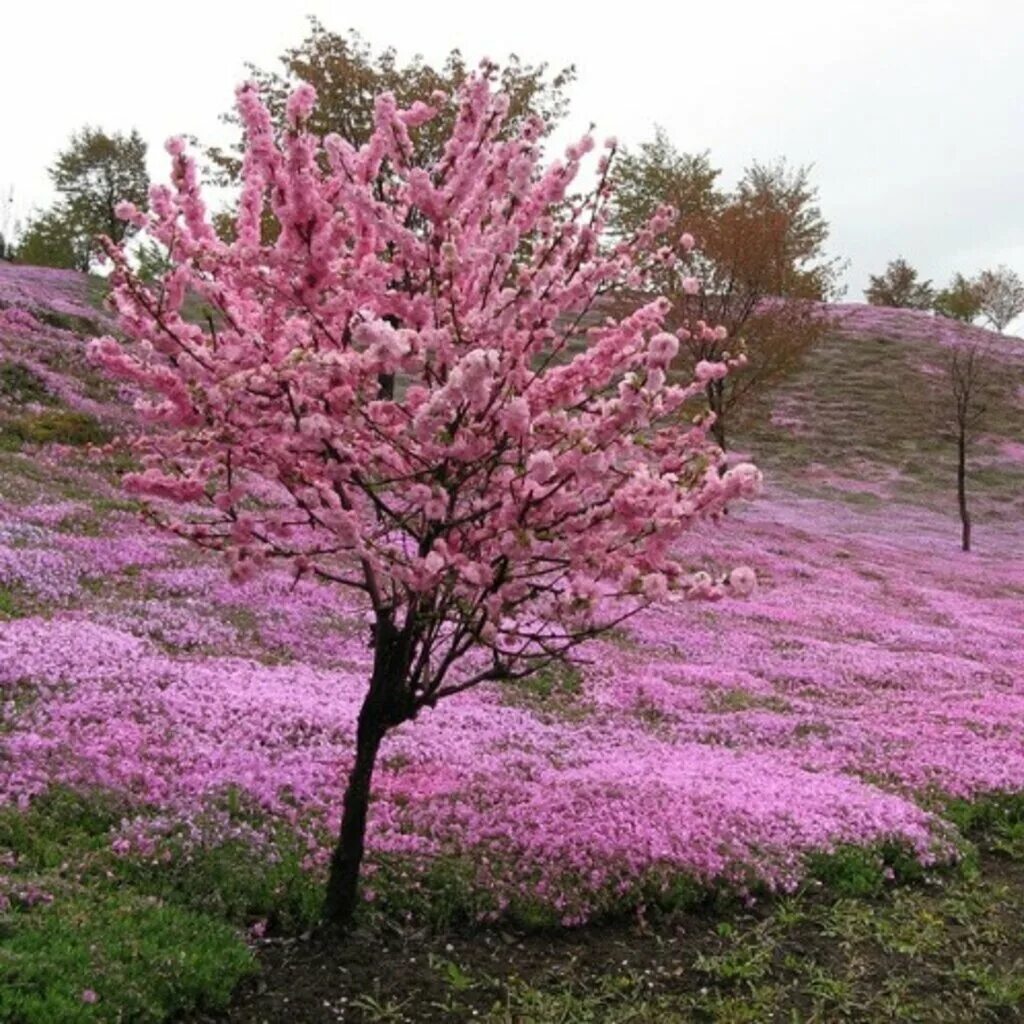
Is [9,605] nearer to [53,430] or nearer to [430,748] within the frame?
[430,748]

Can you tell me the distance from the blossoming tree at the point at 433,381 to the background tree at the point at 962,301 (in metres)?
88.6

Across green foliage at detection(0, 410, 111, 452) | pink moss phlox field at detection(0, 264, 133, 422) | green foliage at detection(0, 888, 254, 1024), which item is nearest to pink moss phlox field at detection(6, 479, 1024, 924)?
green foliage at detection(0, 888, 254, 1024)

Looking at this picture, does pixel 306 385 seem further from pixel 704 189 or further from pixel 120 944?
pixel 704 189

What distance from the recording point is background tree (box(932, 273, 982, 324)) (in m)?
88.4

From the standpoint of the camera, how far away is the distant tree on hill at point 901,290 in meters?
103

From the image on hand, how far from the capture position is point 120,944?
271 inches

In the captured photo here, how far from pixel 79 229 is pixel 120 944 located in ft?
238

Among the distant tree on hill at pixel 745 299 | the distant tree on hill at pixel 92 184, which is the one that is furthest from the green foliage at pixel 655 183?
the distant tree on hill at pixel 92 184

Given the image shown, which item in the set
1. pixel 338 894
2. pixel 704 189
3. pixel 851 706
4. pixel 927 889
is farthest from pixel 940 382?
pixel 338 894

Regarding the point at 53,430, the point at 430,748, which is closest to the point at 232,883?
the point at 430,748

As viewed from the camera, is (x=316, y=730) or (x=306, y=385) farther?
(x=316, y=730)

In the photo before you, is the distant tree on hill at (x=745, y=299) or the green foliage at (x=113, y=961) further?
the distant tree on hill at (x=745, y=299)

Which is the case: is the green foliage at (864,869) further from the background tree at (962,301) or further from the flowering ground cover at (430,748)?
the background tree at (962,301)

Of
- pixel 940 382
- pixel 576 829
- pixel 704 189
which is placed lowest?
pixel 576 829
